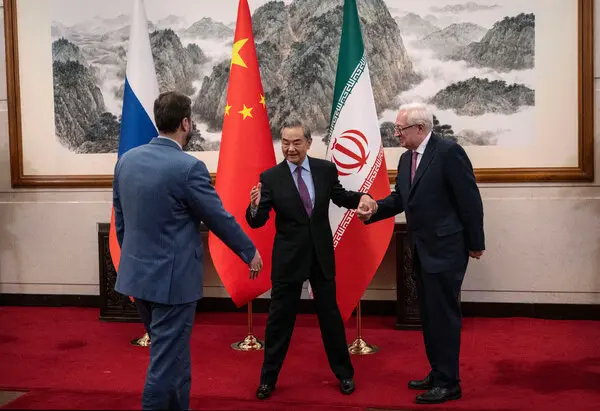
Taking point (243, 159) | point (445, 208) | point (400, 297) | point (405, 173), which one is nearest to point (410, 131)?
point (405, 173)

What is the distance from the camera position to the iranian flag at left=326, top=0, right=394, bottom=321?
4910 millimetres

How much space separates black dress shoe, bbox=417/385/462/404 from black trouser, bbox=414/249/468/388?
33 millimetres

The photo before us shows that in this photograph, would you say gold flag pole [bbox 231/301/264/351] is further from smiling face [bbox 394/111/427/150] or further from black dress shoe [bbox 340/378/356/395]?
smiling face [bbox 394/111/427/150]

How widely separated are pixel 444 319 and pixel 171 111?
186 cm

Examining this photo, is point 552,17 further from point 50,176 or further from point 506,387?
point 50,176

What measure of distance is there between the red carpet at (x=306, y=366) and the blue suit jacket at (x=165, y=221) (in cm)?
93

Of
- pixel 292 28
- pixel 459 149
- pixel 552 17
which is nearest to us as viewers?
pixel 459 149

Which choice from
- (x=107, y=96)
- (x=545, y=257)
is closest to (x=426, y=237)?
(x=545, y=257)

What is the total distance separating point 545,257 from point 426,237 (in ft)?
8.16

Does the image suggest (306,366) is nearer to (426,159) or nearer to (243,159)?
(243,159)

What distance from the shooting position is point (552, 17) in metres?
5.75

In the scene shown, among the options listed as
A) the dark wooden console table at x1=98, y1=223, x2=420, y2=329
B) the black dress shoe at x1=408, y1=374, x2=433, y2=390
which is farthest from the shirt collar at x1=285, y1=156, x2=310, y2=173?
the dark wooden console table at x1=98, y1=223, x2=420, y2=329

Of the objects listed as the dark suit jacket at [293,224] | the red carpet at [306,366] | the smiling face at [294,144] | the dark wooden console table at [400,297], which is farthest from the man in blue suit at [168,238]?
the dark wooden console table at [400,297]

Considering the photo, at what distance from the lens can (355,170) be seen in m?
4.89
